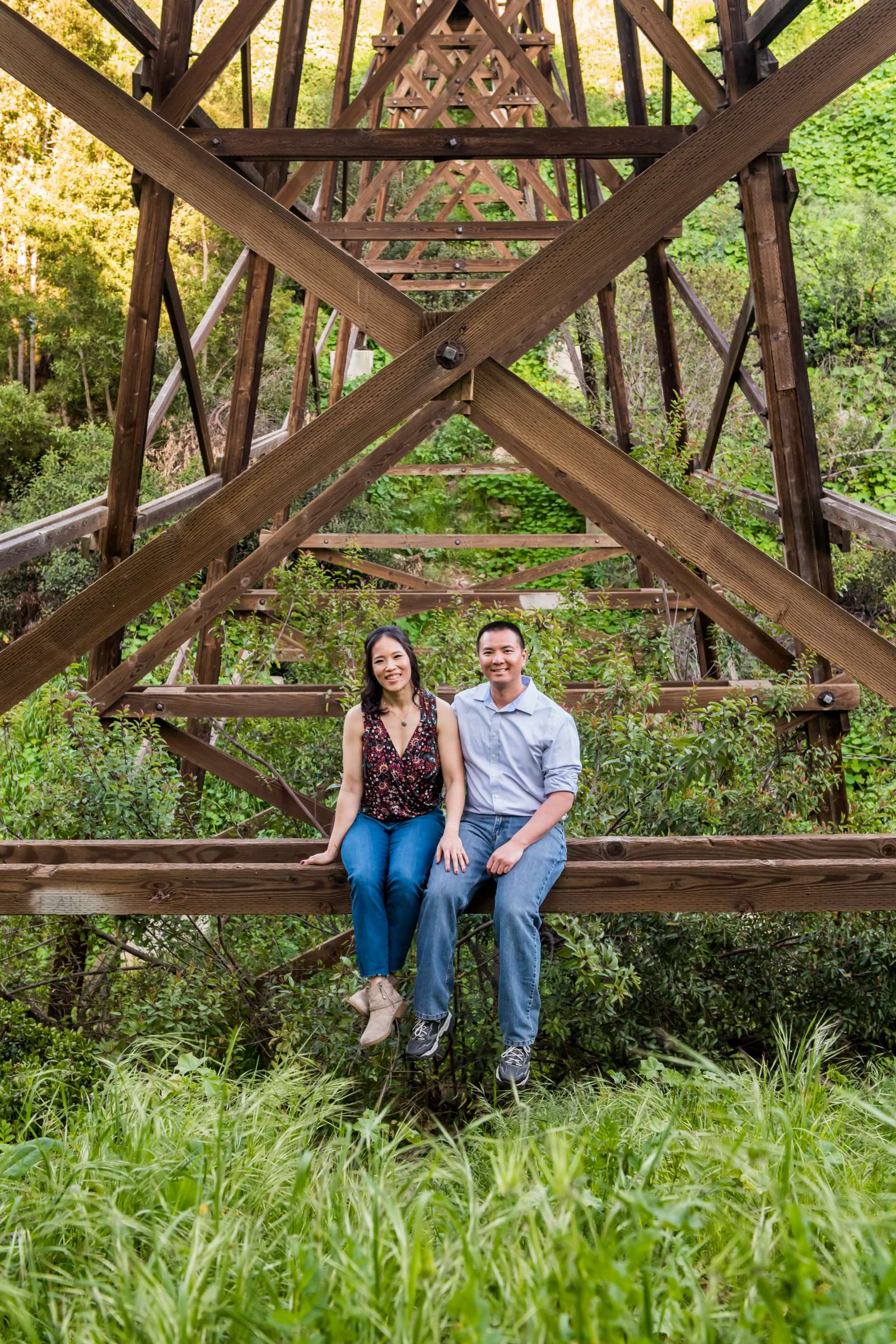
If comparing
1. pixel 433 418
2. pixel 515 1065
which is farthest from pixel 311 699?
pixel 515 1065

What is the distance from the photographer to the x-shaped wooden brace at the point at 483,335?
325 cm

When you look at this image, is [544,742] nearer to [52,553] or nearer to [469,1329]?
[469,1329]

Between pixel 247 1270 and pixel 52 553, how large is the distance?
32.2ft

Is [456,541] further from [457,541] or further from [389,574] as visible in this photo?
[389,574]

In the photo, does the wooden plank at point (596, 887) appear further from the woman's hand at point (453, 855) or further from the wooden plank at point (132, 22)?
the wooden plank at point (132, 22)

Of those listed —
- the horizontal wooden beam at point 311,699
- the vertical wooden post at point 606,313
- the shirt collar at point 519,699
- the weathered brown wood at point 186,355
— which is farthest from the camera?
the vertical wooden post at point 606,313

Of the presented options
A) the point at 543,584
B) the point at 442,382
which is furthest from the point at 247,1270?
the point at 543,584

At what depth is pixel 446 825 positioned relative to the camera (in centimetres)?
300

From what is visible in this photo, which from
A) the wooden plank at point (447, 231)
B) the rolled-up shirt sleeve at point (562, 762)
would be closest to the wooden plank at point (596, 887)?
the rolled-up shirt sleeve at point (562, 762)

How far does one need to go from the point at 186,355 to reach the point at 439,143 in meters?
1.55

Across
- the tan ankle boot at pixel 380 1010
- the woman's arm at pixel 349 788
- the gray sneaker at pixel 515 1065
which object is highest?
the woman's arm at pixel 349 788

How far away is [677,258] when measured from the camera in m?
16.9

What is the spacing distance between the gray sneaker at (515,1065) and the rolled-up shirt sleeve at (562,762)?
0.66m

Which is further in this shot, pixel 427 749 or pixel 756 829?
pixel 756 829
